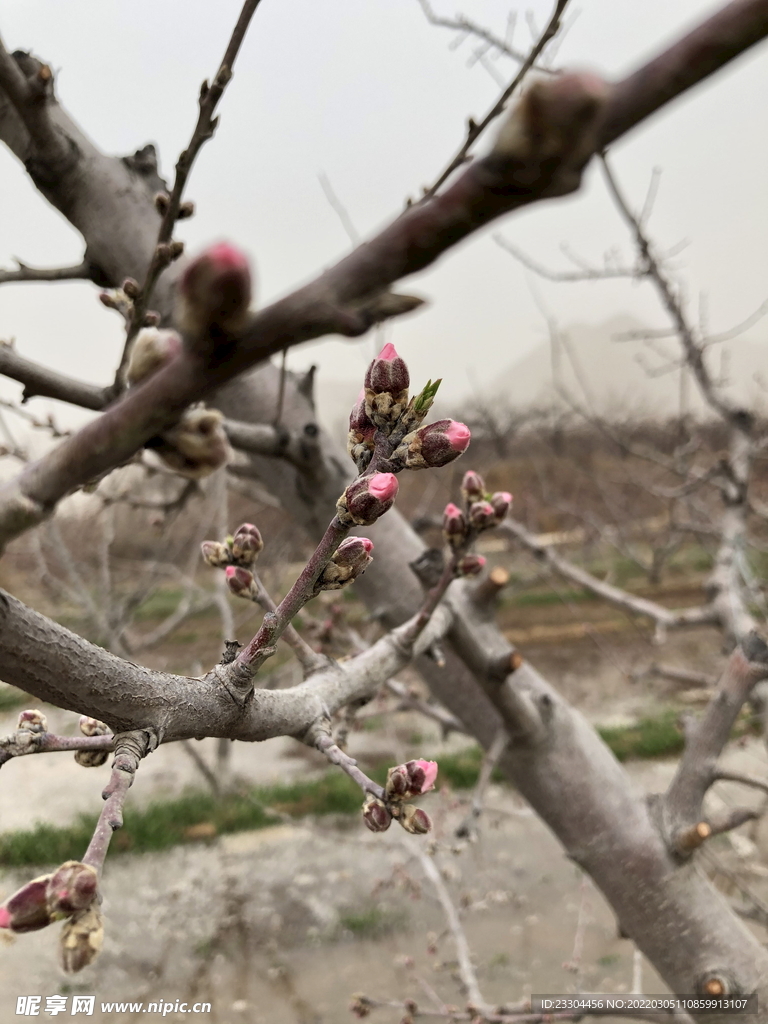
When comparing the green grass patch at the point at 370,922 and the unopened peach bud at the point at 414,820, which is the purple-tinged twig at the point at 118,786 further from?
the green grass patch at the point at 370,922

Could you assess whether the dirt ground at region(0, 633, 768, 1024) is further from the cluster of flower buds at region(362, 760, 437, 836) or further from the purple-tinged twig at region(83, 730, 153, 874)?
the purple-tinged twig at region(83, 730, 153, 874)

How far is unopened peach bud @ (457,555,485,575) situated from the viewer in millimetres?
711

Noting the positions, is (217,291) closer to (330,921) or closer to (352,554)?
(352,554)

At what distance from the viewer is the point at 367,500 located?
34 cm

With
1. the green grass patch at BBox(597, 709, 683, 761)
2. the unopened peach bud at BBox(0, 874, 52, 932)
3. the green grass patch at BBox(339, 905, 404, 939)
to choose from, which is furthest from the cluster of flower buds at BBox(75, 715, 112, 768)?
the green grass patch at BBox(597, 709, 683, 761)

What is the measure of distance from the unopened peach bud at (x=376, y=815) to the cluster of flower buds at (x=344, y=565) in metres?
0.17

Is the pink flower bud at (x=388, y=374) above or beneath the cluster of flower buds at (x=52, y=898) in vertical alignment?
above

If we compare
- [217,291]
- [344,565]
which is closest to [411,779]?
[344,565]

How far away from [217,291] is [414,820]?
41cm

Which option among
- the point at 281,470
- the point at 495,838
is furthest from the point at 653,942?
the point at 495,838

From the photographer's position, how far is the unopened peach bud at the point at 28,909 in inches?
11.9

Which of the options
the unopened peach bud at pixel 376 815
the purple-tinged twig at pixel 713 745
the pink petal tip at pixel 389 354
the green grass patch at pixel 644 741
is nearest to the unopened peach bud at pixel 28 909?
the unopened peach bud at pixel 376 815

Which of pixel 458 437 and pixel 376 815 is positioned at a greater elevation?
pixel 458 437

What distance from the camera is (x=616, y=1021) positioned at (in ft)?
6.79
